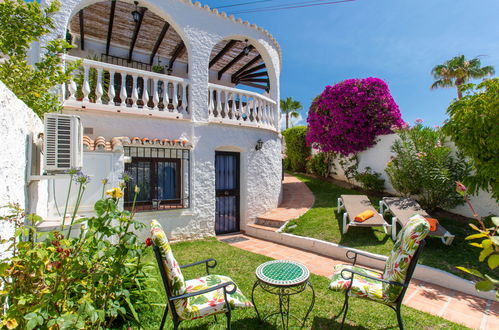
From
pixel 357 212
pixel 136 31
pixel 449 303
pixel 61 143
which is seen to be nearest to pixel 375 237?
pixel 357 212

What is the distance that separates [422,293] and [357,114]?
7.75m

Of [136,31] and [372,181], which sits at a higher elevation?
[136,31]

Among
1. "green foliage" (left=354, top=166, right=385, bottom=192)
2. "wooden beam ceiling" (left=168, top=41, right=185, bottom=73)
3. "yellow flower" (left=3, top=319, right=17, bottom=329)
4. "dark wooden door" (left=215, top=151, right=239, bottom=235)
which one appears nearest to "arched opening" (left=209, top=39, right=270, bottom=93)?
"wooden beam ceiling" (left=168, top=41, right=185, bottom=73)

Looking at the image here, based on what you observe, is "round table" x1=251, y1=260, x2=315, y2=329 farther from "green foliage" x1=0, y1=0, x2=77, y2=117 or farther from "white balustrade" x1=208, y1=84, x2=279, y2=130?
"white balustrade" x1=208, y1=84, x2=279, y2=130

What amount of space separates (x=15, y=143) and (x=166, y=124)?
190 inches

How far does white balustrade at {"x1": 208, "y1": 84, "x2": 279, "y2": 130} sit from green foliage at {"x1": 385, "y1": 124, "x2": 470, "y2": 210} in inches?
178

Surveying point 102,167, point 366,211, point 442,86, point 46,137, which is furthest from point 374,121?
point 442,86

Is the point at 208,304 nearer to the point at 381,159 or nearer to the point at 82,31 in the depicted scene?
the point at 381,159

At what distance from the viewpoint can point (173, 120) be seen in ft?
23.9

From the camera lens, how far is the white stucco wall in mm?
2139

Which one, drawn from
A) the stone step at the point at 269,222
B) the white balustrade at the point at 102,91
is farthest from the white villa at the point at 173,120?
the stone step at the point at 269,222

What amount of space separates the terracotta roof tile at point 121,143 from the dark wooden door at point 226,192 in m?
1.74

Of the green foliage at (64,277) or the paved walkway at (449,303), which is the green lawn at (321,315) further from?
the green foliage at (64,277)

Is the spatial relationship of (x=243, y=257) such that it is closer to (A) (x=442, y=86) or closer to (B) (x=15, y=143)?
(B) (x=15, y=143)
